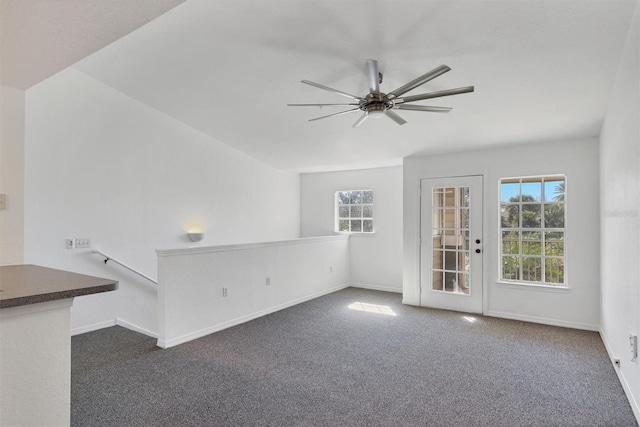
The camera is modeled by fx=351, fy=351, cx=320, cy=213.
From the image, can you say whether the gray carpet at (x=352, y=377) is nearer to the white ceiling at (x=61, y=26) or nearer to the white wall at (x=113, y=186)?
the white wall at (x=113, y=186)

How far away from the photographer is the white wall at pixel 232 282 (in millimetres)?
3811

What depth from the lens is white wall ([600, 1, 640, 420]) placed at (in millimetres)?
2398

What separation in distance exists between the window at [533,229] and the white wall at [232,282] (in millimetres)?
2968

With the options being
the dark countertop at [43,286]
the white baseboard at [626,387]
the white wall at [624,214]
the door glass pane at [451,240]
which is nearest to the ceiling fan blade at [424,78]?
the white wall at [624,214]

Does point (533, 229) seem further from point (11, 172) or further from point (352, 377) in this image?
point (11, 172)

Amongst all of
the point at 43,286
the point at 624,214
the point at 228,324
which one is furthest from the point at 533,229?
the point at 43,286

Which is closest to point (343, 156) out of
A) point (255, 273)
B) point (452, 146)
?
point (452, 146)

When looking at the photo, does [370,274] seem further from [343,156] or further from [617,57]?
[617,57]

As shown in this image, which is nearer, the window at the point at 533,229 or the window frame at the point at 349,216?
the window at the point at 533,229

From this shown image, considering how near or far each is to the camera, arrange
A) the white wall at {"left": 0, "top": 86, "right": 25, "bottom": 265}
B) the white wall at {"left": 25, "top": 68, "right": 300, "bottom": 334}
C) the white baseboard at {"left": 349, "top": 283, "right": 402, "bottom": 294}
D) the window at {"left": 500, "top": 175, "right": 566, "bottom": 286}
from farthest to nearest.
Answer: the white baseboard at {"left": 349, "top": 283, "right": 402, "bottom": 294} < the window at {"left": 500, "top": 175, "right": 566, "bottom": 286} < the white wall at {"left": 25, "top": 68, "right": 300, "bottom": 334} < the white wall at {"left": 0, "top": 86, "right": 25, "bottom": 265}

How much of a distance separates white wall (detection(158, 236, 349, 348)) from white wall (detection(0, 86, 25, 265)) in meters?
1.22

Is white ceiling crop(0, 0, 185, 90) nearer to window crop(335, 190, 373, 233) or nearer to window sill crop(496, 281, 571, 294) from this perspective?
window sill crop(496, 281, 571, 294)

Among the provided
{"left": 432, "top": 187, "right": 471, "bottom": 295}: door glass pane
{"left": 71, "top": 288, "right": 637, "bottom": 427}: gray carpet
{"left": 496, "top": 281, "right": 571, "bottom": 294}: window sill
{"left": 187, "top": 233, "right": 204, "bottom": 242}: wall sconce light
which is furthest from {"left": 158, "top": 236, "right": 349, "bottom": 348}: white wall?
{"left": 496, "top": 281, "right": 571, "bottom": 294}: window sill

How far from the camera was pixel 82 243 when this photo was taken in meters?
4.29
